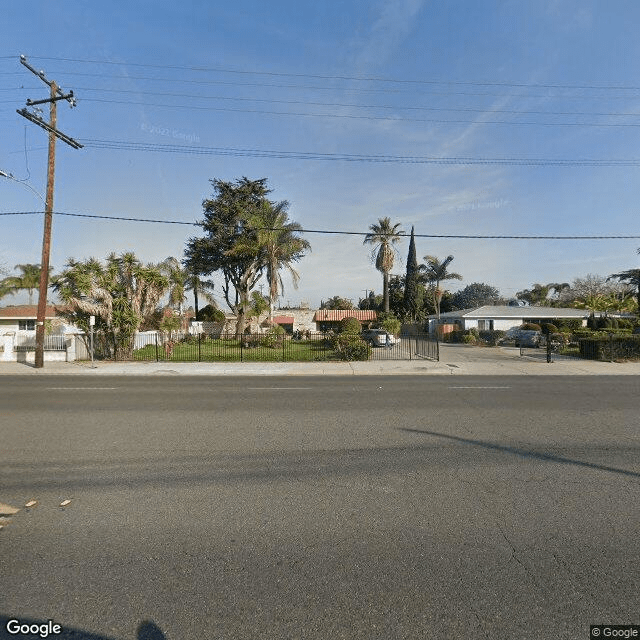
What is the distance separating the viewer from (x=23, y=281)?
172 ft

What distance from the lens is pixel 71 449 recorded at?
225 inches

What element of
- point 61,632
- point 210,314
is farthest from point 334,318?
point 61,632

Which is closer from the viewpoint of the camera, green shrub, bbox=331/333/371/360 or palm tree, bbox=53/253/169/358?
palm tree, bbox=53/253/169/358

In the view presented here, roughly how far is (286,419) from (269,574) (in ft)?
15.6

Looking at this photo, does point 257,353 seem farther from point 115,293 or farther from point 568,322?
point 568,322

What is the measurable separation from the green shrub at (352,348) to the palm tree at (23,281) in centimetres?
4649

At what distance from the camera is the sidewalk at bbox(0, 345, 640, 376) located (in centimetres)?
1616

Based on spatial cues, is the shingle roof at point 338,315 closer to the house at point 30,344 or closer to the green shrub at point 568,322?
the green shrub at point 568,322

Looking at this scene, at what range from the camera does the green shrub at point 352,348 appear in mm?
20125

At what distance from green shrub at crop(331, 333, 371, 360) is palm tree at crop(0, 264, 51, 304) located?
46.5 metres

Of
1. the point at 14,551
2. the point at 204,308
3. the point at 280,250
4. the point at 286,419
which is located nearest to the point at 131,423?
the point at 286,419

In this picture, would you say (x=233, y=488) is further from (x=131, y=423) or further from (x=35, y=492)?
(x=131, y=423)

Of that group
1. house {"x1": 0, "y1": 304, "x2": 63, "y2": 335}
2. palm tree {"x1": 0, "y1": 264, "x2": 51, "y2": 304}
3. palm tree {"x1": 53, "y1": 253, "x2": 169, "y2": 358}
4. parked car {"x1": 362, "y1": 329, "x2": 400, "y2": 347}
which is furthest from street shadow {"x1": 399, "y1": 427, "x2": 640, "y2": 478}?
palm tree {"x1": 0, "y1": 264, "x2": 51, "y2": 304}

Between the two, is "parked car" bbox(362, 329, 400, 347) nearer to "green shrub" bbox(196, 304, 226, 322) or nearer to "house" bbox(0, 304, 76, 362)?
"house" bbox(0, 304, 76, 362)
